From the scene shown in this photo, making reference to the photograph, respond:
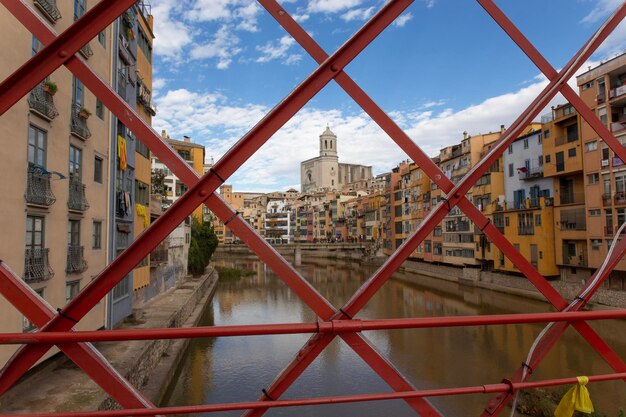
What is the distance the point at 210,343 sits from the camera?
1625cm

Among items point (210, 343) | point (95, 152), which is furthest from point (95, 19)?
point (210, 343)

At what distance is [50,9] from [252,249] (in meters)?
9.13

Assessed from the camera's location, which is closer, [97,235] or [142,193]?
[97,235]

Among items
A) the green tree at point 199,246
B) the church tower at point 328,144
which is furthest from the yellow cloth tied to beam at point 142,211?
the church tower at point 328,144

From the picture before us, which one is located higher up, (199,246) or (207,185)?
(207,185)

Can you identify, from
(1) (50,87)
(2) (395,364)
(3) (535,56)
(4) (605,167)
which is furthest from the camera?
(4) (605,167)

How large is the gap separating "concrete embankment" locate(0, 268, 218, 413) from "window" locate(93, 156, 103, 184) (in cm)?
426

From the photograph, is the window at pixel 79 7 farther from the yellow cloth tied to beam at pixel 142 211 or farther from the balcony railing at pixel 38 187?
the yellow cloth tied to beam at pixel 142 211

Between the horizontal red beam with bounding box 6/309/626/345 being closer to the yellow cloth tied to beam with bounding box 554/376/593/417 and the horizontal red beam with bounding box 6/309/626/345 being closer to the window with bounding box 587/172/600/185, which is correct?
the yellow cloth tied to beam with bounding box 554/376/593/417

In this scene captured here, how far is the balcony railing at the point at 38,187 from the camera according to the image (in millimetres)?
7953

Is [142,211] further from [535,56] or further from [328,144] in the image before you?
[328,144]

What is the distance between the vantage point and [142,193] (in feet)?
52.9

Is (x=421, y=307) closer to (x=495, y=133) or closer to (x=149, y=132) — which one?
(x=495, y=133)

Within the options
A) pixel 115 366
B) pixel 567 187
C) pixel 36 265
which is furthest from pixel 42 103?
pixel 567 187
